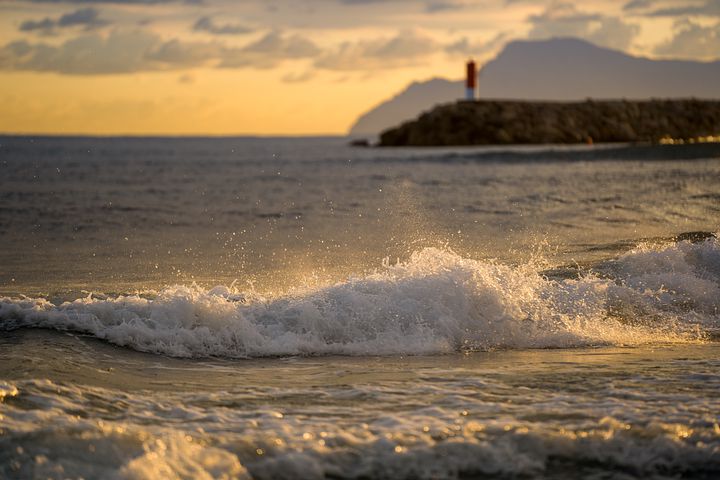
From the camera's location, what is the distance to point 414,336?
861cm

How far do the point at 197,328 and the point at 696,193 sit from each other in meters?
18.3

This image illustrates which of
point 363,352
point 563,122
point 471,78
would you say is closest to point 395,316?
point 363,352

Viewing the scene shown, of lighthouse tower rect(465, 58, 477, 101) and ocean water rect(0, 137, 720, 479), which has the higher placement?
lighthouse tower rect(465, 58, 477, 101)

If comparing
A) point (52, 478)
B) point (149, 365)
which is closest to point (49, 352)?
point (149, 365)

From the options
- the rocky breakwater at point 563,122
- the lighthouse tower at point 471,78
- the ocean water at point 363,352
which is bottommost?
the ocean water at point 363,352

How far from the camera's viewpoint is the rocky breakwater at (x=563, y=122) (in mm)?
65875

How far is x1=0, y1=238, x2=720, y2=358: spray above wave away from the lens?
27.6 feet

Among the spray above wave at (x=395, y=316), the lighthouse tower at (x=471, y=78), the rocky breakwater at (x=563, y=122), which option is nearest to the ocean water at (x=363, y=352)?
the spray above wave at (x=395, y=316)

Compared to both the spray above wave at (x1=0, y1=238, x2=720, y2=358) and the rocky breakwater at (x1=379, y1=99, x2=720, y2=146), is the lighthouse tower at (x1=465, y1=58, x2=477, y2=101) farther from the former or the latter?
the spray above wave at (x1=0, y1=238, x2=720, y2=358)

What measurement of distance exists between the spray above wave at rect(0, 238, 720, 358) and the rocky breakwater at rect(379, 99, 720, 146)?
5641 cm

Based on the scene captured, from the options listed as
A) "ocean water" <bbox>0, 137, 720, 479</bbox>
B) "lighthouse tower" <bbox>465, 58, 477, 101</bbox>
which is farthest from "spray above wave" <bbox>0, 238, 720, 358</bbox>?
"lighthouse tower" <bbox>465, 58, 477, 101</bbox>

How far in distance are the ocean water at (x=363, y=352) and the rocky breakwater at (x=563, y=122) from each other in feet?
→ 160

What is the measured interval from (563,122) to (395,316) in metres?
61.4

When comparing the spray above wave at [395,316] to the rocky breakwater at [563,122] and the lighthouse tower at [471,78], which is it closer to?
the rocky breakwater at [563,122]
